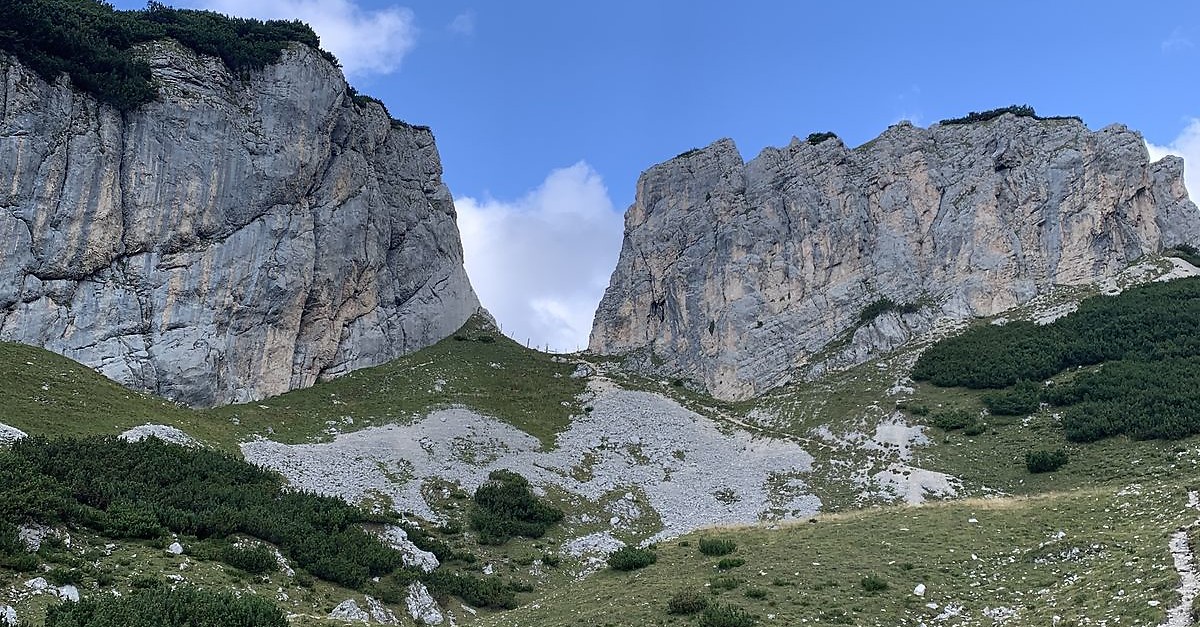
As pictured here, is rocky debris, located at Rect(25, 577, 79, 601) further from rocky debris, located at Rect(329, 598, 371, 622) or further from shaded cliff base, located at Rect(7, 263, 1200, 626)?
rocky debris, located at Rect(329, 598, 371, 622)

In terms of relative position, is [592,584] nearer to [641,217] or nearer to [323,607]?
[323,607]

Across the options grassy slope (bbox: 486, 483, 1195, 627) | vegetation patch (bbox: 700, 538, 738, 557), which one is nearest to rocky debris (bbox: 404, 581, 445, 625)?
grassy slope (bbox: 486, 483, 1195, 627)

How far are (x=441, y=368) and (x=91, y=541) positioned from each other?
53228 millimetres

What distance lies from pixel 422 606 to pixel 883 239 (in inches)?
2815

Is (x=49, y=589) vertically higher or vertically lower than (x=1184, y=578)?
higher

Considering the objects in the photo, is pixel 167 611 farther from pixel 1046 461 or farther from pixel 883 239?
pixel 883 239

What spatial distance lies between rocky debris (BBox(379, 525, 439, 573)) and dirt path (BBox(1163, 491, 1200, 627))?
88.7ft

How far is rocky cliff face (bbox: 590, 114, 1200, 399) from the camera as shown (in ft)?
253

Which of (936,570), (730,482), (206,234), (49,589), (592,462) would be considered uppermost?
(206,234)

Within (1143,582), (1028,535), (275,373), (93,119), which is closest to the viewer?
(1143,582)

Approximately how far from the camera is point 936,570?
24891 millimetres

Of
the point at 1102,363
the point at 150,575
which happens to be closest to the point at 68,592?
the point at 150,575

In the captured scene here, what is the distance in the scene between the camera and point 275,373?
240ft

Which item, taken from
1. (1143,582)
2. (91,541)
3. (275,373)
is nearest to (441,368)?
(275,373)
